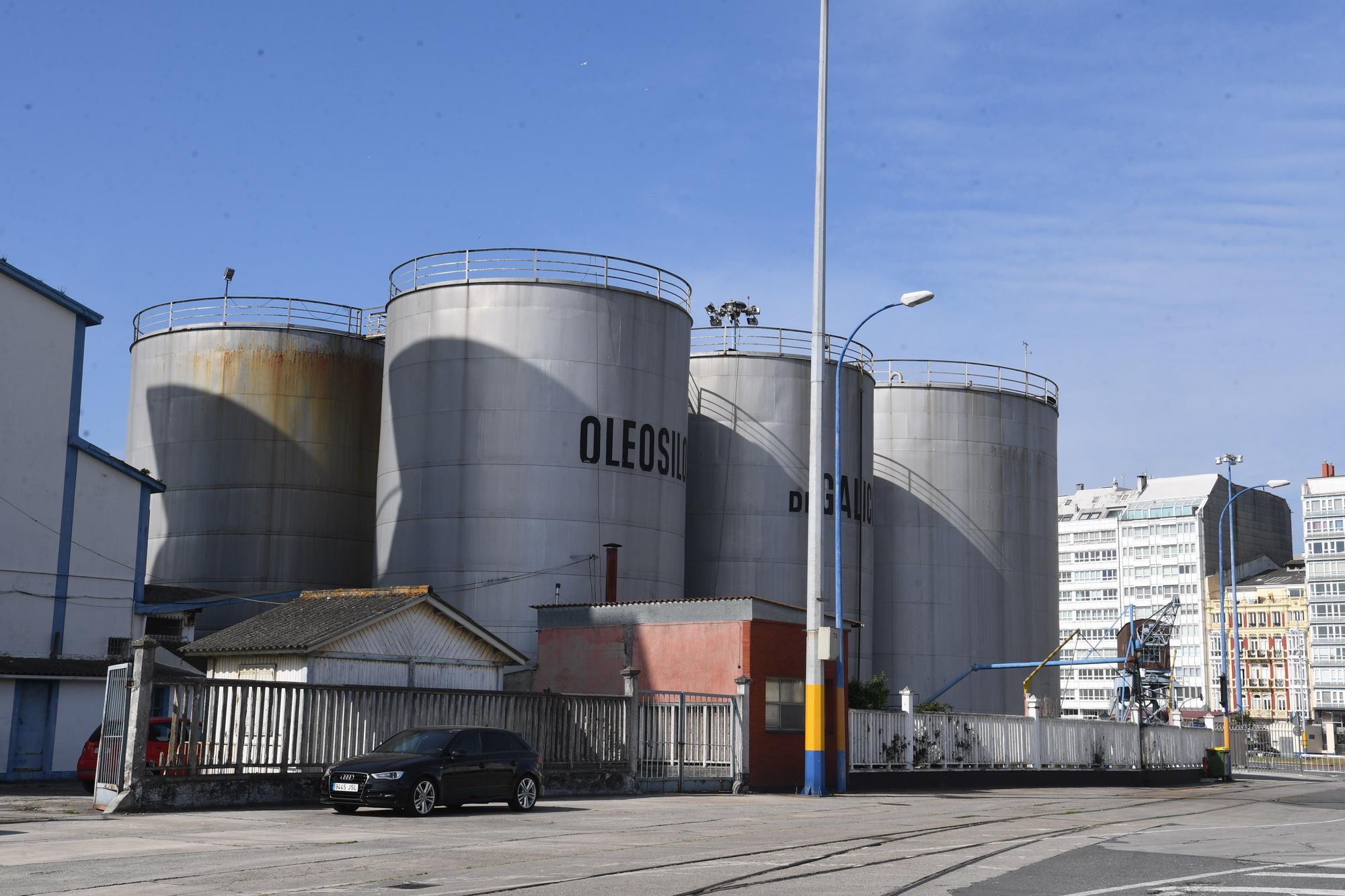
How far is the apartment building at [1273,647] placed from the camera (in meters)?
142

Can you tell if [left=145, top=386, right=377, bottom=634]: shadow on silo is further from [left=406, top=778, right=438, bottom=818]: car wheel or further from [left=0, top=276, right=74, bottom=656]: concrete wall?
[left=406, top=778, right=438, bottom=818]: car wheel

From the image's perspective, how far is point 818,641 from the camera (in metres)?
27.1

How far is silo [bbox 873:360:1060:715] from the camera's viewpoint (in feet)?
179

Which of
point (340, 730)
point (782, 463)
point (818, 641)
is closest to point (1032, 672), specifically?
point (782, 463)

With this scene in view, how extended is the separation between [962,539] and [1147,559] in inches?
4574

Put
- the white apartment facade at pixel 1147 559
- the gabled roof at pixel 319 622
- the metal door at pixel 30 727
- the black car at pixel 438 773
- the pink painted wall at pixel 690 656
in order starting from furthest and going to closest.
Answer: the white apartment facade at pixel 1147 559 < the pink painted wall at pixel 690 656 < the metal door at pixel 30 727 < the gabled roof at pixel 319 622 < the black car at pixel 438 773

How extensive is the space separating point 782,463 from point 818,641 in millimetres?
19952

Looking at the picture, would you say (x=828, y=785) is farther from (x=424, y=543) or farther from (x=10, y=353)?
(x=10, y=353)

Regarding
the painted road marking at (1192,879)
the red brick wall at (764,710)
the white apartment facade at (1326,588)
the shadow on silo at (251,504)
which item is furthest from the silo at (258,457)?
the white apartment facade at (1326,588)

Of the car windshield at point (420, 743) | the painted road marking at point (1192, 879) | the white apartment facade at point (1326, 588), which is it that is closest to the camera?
the painted road marking at point (1192, 879)

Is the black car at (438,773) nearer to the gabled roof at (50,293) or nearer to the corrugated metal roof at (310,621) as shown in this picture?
the corrugated metal roof at (310,621)

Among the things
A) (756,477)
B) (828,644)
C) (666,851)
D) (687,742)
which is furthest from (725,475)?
(666,851)

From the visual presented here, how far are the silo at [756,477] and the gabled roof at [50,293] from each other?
66.9 feet

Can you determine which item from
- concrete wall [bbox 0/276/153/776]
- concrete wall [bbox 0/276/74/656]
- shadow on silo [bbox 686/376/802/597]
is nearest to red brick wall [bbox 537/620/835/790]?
concrete wall [bbox 0/276/153/776]
